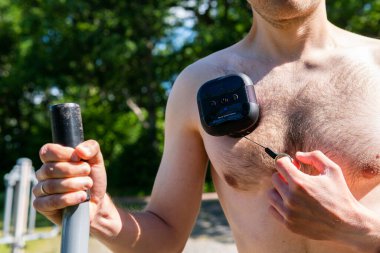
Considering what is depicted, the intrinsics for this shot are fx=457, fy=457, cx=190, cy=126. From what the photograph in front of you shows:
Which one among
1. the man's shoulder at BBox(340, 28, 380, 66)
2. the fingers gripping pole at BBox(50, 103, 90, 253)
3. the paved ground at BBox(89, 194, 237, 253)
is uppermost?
the man's shoulder at BBox(340, 28, 380, 66)

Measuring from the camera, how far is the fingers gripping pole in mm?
1128

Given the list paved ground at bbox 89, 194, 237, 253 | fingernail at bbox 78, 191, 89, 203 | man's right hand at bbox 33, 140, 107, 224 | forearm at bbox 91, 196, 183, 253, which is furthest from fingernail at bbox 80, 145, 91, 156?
paved ground at bbox 89, 194, 237, 253

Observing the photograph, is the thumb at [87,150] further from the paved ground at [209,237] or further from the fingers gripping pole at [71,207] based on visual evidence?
the paved ground at [209,237]

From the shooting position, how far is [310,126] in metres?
1.54

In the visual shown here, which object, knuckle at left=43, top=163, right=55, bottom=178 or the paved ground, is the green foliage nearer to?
the paved ground

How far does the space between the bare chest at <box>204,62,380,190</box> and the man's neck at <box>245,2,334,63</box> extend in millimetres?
104

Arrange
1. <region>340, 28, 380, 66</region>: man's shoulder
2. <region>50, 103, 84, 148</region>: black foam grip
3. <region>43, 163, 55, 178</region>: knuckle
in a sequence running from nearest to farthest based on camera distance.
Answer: <region>50, 103, 84, 148</region>: black foam grip → <region>43, 163, 55, 178</region>: knuckle → <region>340, 28, 380, 66</region>: man's shoulder

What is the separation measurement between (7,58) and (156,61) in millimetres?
9227

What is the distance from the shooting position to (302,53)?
169 cm

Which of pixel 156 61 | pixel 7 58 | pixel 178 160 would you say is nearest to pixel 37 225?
pixel 156 61

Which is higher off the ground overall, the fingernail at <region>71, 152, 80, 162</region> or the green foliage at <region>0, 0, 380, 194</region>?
the fingernail at <region>71, 152, 80, 162</region>

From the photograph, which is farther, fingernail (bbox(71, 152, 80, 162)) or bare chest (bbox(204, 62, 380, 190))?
bare chest (bbox(204, 62, 380, 190))

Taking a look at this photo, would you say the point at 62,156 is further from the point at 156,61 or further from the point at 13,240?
the point at 156,61

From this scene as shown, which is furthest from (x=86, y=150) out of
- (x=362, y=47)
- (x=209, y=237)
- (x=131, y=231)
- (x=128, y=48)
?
(x=128, y=48)
